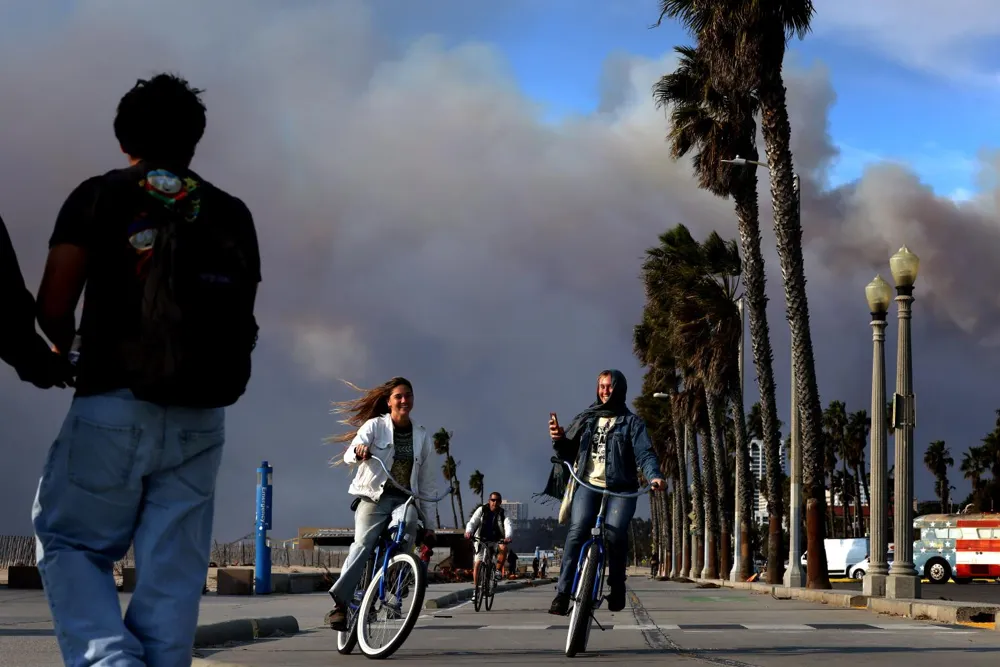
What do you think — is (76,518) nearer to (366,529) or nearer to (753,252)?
(366,529)

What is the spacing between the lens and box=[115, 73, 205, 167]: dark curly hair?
3.89m

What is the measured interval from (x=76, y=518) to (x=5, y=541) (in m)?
44.3

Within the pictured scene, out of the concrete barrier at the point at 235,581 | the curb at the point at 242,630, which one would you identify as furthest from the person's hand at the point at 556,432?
the concrete barrier at the point at 235,581

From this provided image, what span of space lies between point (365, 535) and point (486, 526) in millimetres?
10168

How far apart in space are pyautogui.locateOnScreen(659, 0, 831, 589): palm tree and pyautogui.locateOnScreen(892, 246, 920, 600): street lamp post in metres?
7.18

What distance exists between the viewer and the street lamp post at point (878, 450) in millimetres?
21047

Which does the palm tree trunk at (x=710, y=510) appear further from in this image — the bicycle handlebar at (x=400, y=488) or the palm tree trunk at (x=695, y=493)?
the bicycle handlebar at (x=400, y=488)

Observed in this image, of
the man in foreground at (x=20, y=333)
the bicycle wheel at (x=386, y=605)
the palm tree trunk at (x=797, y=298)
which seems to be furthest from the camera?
the palm tree trunk at (x=797, y=298)

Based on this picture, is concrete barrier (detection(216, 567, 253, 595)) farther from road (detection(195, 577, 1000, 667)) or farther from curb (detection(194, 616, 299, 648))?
curb (detection(194, 616, 299, 648))

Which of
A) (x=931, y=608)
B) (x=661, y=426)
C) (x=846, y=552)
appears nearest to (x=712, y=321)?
(x=931, y=608)

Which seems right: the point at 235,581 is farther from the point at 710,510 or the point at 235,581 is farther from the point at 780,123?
the point at 710,510

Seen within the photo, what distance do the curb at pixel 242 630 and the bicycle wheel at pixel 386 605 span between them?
3.67 feet

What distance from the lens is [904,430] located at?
66.0 ft

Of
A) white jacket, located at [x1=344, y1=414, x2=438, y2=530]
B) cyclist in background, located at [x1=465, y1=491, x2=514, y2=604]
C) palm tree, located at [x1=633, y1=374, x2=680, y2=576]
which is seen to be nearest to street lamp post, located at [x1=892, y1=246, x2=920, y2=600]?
cyclist in background, located at [x1=465, y1=491, x2=514, y2=604]
